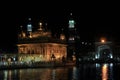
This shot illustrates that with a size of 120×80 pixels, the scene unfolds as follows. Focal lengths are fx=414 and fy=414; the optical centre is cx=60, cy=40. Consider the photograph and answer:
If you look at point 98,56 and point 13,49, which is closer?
point 13,49

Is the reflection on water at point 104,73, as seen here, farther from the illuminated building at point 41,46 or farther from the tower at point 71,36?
the tower at point 71,36

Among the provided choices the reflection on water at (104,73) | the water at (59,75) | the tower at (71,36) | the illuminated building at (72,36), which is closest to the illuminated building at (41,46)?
the tower at (71,36)

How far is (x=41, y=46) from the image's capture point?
310ft

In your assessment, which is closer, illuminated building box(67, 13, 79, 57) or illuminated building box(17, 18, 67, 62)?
illuminated building box(17, 18, 67, 62)

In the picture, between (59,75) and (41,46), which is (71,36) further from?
(59,75)

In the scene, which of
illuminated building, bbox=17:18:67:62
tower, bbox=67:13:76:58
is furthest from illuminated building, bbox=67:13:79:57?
illuminated building, bbox=17:18:67:62

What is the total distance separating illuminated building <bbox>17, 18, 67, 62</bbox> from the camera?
307ft

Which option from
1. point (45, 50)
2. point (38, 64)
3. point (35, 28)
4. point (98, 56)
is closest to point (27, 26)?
point (35, 28)

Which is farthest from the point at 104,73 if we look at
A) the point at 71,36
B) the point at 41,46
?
the point at 71,36

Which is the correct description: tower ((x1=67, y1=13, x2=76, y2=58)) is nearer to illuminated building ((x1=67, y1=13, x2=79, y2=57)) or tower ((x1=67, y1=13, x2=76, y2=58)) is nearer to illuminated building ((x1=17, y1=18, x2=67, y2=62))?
illuminated building ((x1=67, y1=13, x2=79, y2=57))

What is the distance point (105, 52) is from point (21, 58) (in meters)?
73.1

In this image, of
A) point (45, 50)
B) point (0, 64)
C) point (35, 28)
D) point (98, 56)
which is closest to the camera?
point (0, 64)

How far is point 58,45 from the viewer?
99375 mm

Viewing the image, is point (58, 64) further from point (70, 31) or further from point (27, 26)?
point (70, 31)
